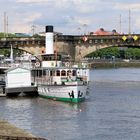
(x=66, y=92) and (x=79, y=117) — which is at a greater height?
(x=66, y=92)

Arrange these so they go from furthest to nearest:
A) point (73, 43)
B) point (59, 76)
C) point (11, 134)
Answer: point (73, 43) → point (59, 76) → point (11, 134)

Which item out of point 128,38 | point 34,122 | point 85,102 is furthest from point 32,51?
point 34,122

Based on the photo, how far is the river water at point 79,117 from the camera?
44.9 meters

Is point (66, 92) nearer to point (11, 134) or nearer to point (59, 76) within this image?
point (59, 76)

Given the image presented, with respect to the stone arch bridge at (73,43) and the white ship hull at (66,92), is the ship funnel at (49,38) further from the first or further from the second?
the stone arch bridge at (73,43)

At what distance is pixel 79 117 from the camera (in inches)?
2152

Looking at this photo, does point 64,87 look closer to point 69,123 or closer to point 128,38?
point 69,123

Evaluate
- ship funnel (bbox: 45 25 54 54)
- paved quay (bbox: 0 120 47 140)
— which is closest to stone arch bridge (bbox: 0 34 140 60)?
ship funnel (bbox: 45 25 54 54)

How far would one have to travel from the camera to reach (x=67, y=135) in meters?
44.1

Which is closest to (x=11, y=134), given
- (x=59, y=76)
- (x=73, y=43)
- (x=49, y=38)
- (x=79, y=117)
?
(x=79, y=117)

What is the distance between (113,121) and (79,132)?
6091 mm

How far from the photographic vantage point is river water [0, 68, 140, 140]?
4488cm

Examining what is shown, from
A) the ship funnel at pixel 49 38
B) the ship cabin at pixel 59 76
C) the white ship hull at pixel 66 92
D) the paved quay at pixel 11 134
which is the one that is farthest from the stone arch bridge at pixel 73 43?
the paved quay at pixel 11 134

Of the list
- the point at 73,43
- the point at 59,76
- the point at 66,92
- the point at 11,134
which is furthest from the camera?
the point at 73,43
